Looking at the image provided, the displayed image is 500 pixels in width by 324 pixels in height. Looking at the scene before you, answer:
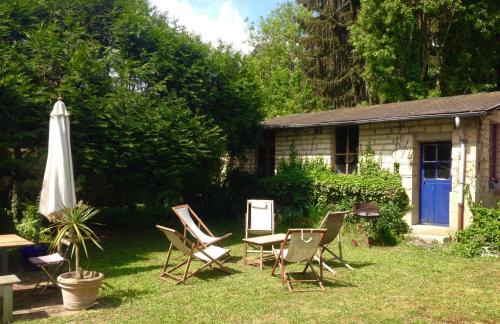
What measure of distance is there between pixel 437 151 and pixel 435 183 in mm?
795

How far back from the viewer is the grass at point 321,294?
17.3 ft

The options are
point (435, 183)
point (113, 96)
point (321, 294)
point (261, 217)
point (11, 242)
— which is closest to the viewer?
point (11, 242)

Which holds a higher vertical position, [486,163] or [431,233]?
[486,163]

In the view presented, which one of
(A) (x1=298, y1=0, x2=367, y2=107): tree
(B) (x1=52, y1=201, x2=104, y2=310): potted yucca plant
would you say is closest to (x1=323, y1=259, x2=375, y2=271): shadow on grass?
(B) (x1=52, y1=201, x2=104, y2=310): potted yucca plant

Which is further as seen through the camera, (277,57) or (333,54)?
(277,57)

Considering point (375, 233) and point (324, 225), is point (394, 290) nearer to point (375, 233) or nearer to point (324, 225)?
point (324, 225)

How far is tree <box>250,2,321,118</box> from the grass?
22974mm

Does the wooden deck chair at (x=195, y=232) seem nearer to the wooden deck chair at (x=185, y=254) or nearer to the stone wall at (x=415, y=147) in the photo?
the wooden deck chair at (x=185, y=254)

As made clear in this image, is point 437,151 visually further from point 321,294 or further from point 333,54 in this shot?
point 333,54

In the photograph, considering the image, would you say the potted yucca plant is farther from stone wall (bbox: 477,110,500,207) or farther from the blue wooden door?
stone wall (bbox: 477,110,500,207)

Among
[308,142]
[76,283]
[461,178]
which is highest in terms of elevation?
[308,142]

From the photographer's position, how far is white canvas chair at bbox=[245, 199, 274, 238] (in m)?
9.35

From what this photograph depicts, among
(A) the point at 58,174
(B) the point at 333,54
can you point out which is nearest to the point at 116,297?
(A) the point at 58,174

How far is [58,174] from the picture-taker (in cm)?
659
